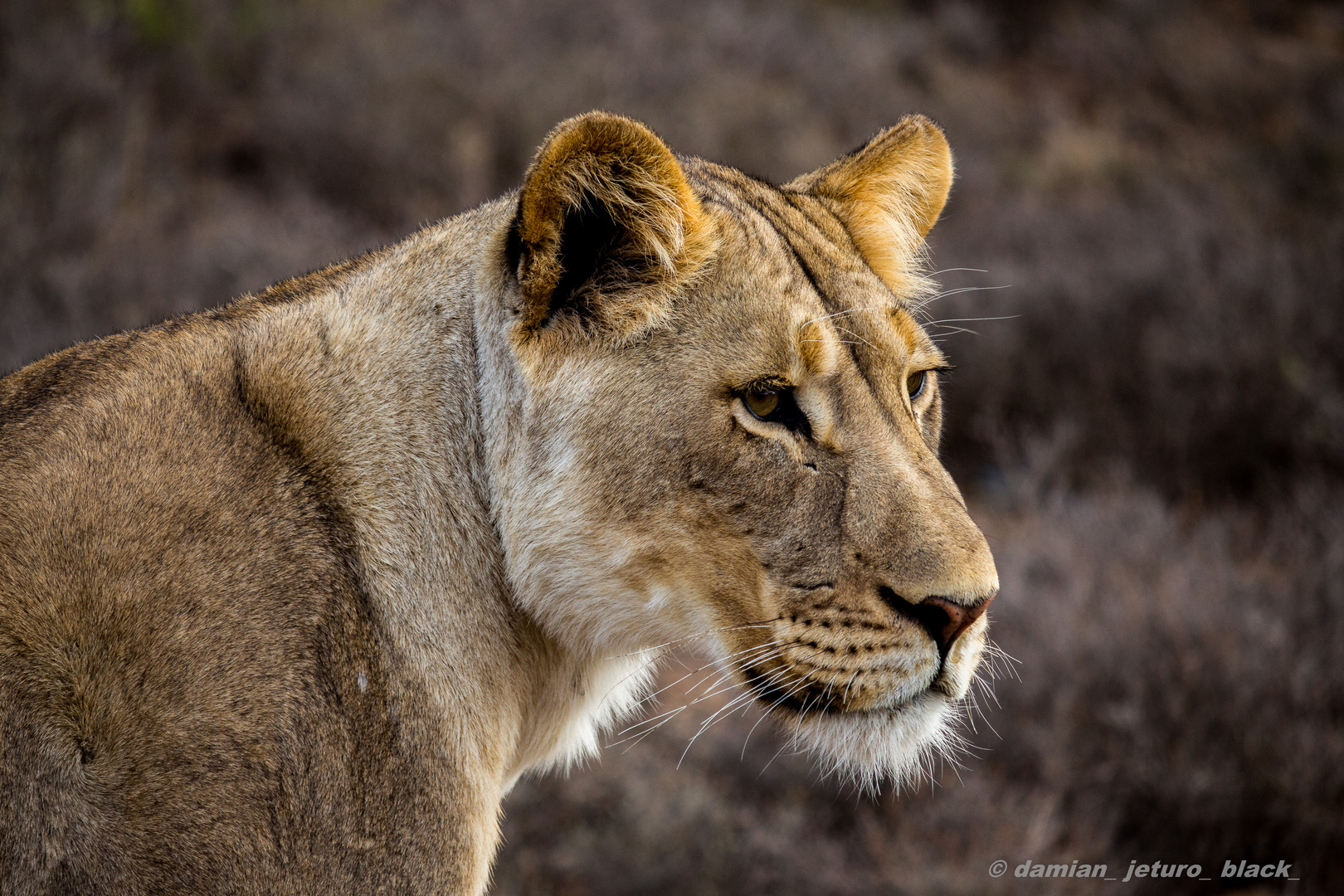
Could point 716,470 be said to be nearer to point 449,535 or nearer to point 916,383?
point 449,535

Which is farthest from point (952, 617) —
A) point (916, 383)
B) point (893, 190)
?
point (893, 190)

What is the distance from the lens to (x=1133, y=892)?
4.44m

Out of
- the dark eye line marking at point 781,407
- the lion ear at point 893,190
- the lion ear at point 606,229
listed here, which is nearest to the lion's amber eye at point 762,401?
the dark eye line marking at point 781,407

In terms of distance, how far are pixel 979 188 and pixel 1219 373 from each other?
4.54 metres

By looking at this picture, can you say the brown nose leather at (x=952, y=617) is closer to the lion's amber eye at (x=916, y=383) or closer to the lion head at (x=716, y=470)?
the lion head at (x=716, y=470)

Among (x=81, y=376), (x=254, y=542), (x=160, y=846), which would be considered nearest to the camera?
(x=160, y=846)

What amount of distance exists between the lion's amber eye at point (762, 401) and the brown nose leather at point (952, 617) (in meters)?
0.51

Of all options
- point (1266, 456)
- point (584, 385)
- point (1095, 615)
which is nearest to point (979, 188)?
point (1266, 456)

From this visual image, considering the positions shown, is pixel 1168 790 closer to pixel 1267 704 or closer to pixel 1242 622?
pixel 1267 704

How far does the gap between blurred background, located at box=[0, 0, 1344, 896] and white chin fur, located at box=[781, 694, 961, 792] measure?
163 centimetres

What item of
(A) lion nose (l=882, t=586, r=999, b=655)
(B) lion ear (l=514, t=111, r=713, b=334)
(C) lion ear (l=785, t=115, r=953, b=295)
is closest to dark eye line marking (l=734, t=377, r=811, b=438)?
(B) lion ear (l=514, t=111, r=713, b=334)

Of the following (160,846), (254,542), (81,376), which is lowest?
(160,846)

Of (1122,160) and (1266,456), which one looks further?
(1122,160)

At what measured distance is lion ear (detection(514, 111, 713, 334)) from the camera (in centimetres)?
214
